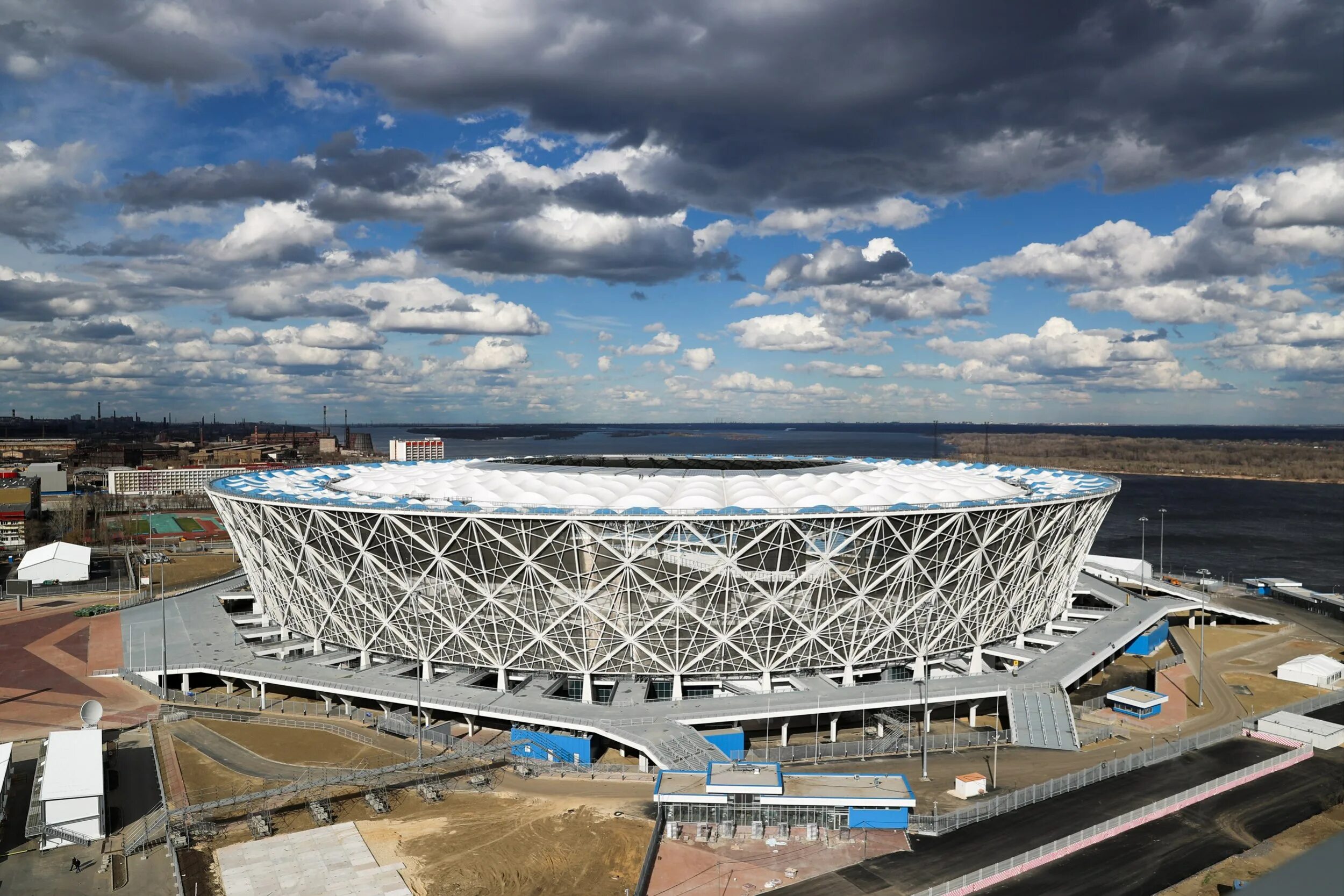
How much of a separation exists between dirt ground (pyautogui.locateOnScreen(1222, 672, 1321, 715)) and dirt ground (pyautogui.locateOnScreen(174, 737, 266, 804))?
64.5 metres

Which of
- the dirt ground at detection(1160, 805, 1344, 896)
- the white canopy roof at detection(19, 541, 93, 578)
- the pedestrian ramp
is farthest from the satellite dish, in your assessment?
the white canopy roof at detection(19, 541, 93, 578)

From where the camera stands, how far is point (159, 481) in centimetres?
19488

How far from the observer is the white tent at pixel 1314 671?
67.4 metres

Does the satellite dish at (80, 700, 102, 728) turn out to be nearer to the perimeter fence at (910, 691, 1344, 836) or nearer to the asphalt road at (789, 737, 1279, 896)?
the asphalt road at (789, 737, 1279, 896)

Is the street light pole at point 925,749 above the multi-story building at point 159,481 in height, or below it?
below

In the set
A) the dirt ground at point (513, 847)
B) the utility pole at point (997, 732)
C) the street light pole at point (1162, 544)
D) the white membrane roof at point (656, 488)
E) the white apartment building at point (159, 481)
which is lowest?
the dirt ground at point (513, 847)

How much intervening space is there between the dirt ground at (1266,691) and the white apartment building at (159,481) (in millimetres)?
185732

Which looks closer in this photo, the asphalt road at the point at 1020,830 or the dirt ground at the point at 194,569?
the asphalt road at the point at 1020,830

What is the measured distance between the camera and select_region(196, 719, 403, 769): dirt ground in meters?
51.7

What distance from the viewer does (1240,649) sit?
79.0 meters

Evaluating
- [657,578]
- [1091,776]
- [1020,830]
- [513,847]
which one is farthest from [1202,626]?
[513,847]

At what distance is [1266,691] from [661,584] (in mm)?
47712

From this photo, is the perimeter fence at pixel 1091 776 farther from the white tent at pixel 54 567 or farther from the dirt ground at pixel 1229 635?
the white tent at pixel 54 567

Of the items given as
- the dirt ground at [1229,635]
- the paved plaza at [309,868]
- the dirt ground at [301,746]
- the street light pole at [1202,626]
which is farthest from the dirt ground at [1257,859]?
the dirt ground at [301,746]
